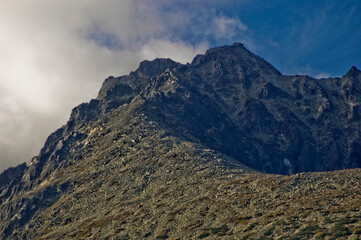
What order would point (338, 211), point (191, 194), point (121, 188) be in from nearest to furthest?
point (338, 211)
point (191, 194)
point (121, 188)

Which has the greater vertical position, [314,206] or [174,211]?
[174,211]

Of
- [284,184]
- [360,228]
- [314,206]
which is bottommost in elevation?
[360,228]

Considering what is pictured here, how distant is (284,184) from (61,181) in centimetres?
12553

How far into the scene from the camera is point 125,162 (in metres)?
180

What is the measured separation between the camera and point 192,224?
95.8 metres

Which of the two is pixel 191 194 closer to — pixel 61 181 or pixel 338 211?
pixel 338 211

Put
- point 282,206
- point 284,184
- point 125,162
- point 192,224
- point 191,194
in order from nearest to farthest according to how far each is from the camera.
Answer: point 282,206, point 192,224, point 284,184, point 191,194, point 125,162

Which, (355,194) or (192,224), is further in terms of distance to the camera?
(192,224)

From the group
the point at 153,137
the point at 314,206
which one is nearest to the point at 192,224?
the point at 314,206

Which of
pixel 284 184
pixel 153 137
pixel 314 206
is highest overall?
pixel 153 137

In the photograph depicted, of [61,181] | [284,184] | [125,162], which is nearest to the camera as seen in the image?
[284,184]

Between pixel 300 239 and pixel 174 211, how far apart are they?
4962 centimetres

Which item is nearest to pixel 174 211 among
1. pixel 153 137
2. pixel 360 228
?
pixel 360 228

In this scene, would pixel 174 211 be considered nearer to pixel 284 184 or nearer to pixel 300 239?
pixel 284 184
